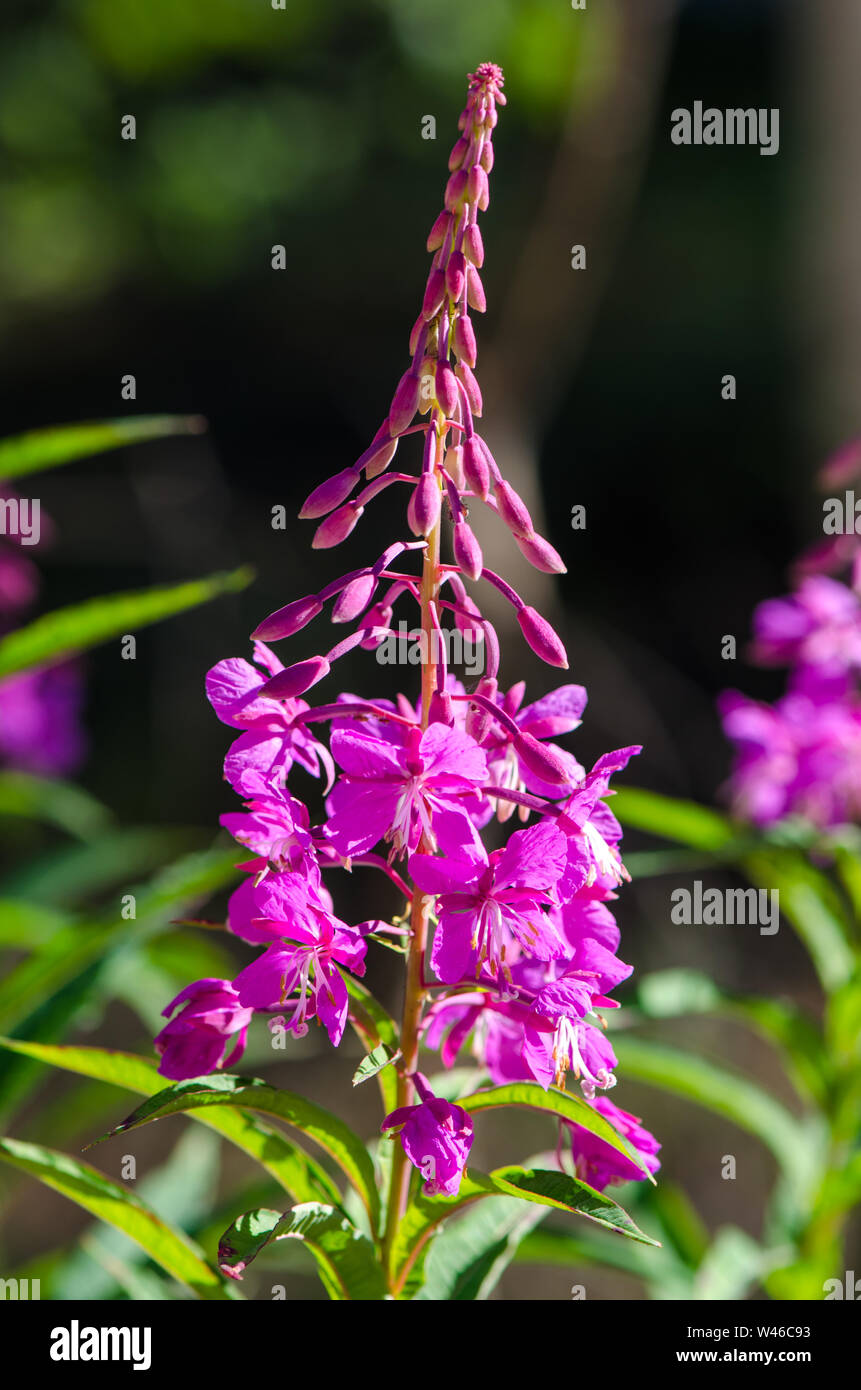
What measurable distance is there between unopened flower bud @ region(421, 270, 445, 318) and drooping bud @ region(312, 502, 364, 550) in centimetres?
22

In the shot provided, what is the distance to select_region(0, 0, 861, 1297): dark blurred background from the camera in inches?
269

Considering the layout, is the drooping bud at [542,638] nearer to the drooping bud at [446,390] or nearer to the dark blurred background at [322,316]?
the drooping bud at [446,390]

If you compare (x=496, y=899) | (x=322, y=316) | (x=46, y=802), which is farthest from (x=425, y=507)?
(x=322, y=316)

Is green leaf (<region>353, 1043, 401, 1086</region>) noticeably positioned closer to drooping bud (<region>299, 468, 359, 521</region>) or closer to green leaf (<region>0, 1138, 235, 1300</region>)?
green leaf (<region>0, 1138, 235, 1300</region>)

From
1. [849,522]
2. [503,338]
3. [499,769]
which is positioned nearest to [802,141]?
[503,338]

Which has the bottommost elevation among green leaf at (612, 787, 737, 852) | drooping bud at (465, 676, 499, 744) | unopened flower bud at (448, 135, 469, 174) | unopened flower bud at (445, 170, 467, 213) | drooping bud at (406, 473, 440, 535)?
drooping bud at (465, 676, 499, 744)

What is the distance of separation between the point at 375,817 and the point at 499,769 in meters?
0.20

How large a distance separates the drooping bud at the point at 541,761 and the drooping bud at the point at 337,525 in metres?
0.30

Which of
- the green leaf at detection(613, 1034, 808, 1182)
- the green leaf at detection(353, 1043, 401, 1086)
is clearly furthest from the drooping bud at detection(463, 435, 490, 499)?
the green leaf at detection(613, 1034, 808, 1182)

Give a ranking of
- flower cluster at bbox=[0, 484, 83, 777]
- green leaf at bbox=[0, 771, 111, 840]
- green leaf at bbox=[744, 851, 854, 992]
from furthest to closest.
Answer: flower cluster at bbox=[0, 484, 83, 777] < green leaf at bbox=[0, 771, 111, 840] < green leaf at bbox=[744, 851, 854, 992]

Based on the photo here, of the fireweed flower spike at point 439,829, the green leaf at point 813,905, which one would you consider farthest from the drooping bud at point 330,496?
the green leaf at point 813,905

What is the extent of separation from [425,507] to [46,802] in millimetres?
2177

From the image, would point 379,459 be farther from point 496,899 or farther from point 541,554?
point 496,899
